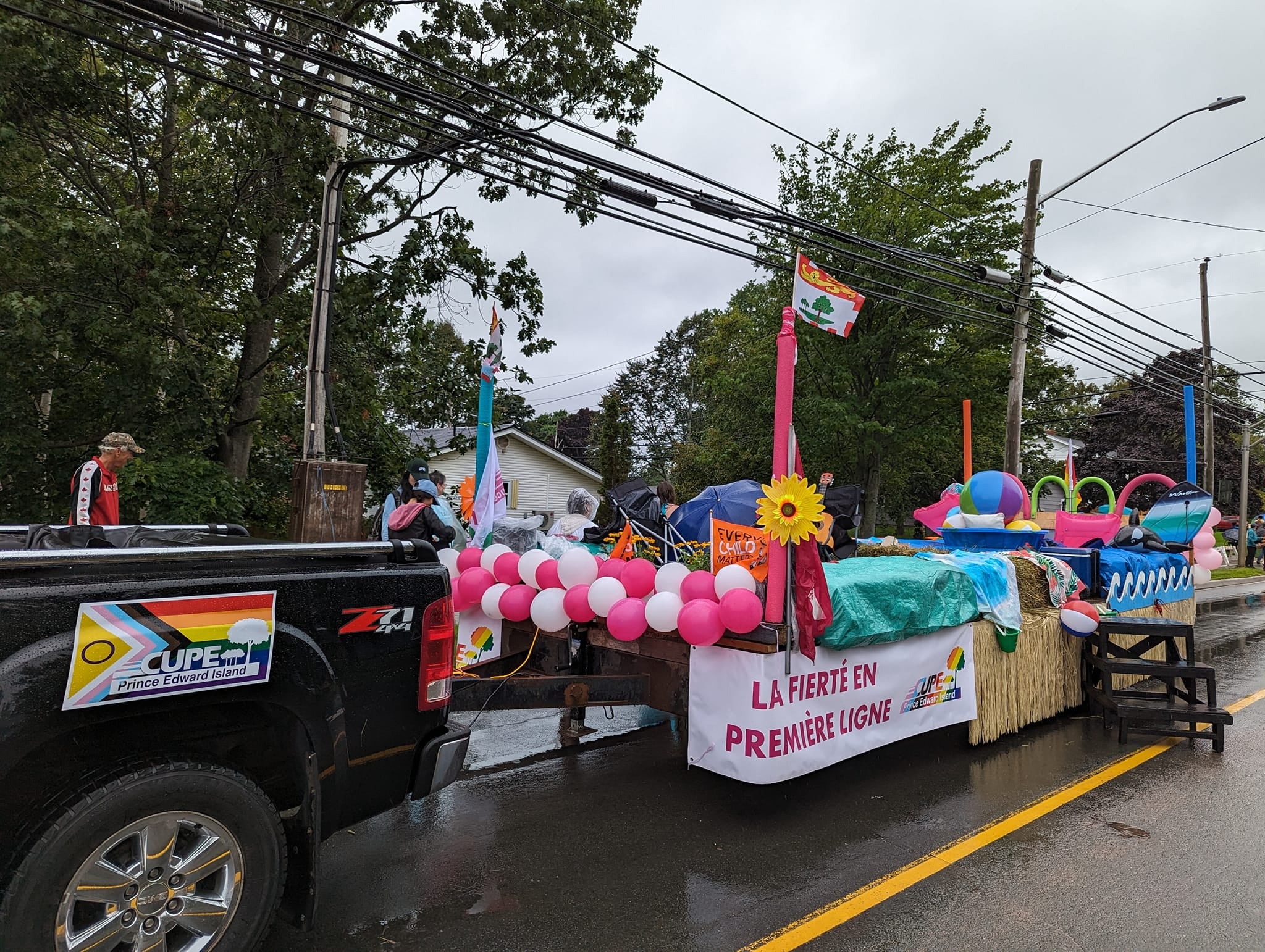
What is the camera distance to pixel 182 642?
7.88 feet

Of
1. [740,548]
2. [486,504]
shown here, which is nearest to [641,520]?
[486,504]

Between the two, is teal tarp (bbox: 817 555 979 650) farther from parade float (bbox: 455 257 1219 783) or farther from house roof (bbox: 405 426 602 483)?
house roof (bbox: 405 426 602 483)

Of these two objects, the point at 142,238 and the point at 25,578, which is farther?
the point at 142,238

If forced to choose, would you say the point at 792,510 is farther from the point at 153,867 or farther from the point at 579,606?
the point at 153,867

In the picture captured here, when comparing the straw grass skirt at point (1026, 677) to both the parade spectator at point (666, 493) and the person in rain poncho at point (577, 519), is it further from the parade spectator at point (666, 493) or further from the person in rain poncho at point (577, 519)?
the person in rain poncho at point (577, 519)

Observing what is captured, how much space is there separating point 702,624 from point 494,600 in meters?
1.56

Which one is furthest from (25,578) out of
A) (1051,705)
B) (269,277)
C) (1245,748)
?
(269,277)

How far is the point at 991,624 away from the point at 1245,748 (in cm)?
229

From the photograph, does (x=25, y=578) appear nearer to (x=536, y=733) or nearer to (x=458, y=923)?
(x=458, y=923)

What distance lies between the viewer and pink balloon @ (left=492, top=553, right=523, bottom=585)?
16.9 feet

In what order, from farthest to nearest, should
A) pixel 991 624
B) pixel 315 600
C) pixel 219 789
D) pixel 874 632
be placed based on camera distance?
pixel 991 624
pixel 874 632
pixel 315 600
pixel 219 789

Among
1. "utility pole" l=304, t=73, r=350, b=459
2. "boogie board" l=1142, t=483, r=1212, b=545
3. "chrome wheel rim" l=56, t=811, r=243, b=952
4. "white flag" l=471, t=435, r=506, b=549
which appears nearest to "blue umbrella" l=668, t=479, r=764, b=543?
"white flag" l=471, t=435, r=506, b=549

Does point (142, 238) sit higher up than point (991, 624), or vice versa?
point (142, 238)

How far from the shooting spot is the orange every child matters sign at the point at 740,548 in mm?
4500
